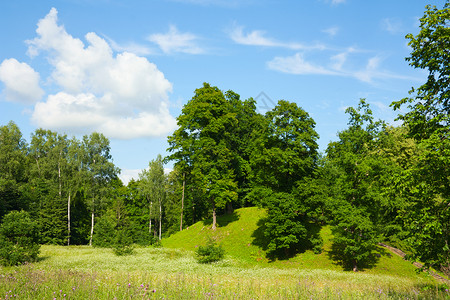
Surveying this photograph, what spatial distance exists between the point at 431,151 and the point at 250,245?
95.5ft

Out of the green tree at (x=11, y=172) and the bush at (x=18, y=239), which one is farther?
the green tree at (x=11, y=172)

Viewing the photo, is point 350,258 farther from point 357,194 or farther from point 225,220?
point 225,220

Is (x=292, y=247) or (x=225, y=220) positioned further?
A: (x=225, y=220)

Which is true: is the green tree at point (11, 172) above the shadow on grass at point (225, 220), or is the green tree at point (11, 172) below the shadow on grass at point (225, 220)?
above

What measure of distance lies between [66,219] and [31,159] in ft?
71.5

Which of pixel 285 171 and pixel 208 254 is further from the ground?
pixel 285 171

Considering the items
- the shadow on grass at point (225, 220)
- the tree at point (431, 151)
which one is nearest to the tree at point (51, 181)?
the shadow on grass at point (225, 220)

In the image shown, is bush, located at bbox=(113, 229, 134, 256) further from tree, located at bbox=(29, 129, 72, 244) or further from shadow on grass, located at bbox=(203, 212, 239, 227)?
tree, located at bbox=(29, 129, 72, 244)

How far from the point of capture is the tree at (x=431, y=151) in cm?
1196

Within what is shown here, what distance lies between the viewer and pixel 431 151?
11688mm

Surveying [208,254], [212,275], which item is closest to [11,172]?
[208,254]

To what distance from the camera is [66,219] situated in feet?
199

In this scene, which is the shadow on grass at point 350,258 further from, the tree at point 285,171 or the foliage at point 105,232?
the foliage at point 105,232

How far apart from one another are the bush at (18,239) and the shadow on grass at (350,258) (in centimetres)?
2934
